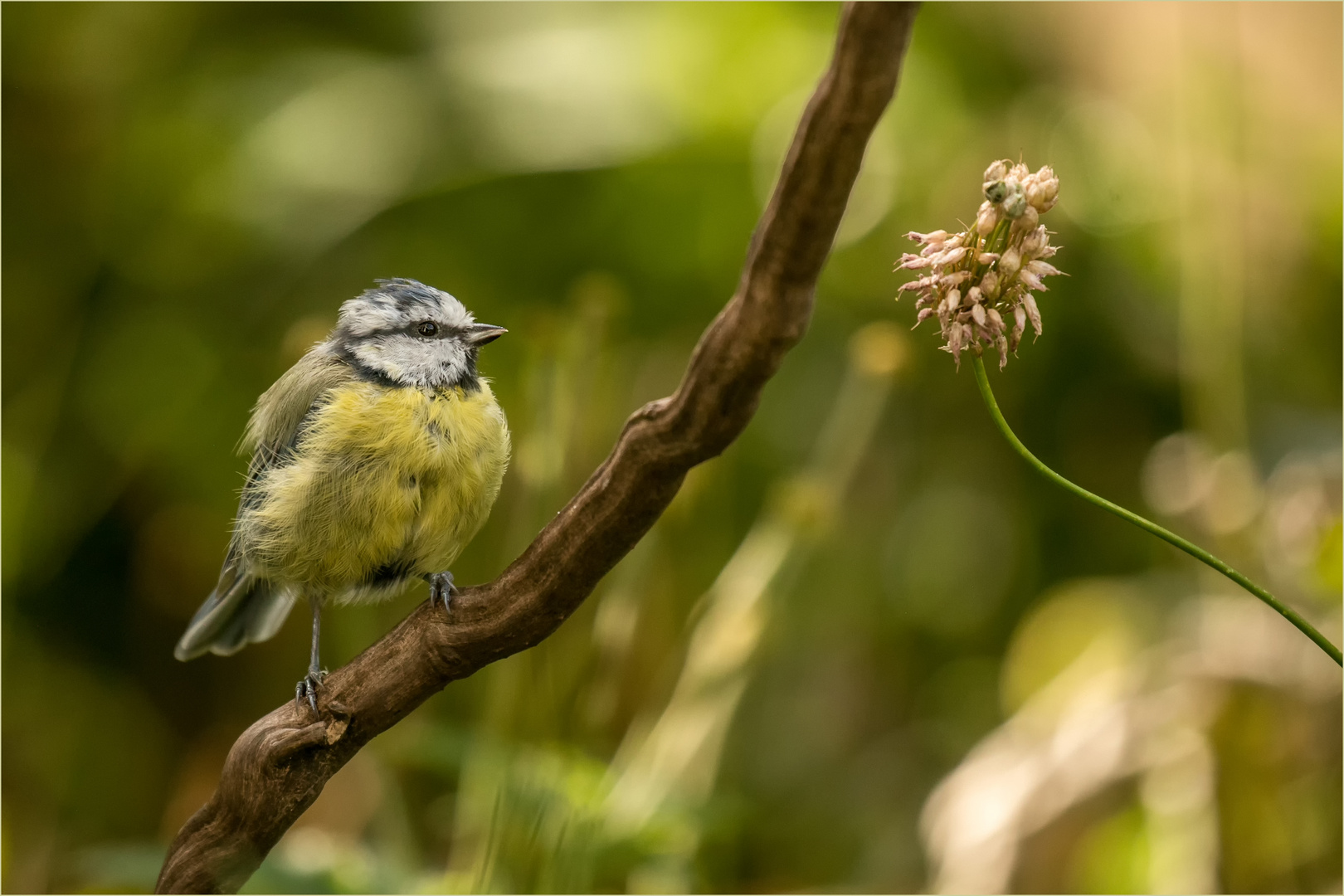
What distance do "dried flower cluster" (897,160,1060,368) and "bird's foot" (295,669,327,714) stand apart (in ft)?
2.58

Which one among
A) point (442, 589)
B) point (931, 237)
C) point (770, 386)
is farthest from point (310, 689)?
point (770, 386)

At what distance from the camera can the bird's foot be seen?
4.22 ft

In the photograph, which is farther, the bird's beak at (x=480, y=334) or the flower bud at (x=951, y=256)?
the bird's beak at (x=480, y=334)

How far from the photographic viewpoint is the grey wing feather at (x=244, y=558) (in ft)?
5.98

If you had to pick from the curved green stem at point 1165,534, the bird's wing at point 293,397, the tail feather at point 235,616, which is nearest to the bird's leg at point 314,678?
the tail feather at point 235,616

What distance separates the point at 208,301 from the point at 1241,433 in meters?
2.29

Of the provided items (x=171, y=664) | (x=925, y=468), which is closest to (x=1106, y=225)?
(x=925, y=468)

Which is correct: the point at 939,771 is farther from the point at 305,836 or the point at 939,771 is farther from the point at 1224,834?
the point at 305,836

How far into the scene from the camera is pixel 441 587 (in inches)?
58.4

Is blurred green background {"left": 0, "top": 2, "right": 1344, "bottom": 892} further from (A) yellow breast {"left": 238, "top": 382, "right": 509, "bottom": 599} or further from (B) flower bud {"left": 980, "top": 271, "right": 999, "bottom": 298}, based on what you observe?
(B) flower bud {"left": 980, "top": 271, "right": 999, "bottom": 298}

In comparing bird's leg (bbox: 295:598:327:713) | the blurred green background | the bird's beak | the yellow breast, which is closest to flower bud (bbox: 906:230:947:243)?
bird's leg (bbox: 295:598:327:713)

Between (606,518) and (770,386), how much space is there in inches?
71.1

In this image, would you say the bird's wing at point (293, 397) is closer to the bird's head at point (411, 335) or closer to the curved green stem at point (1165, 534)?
the bird's head at point (411, 335)

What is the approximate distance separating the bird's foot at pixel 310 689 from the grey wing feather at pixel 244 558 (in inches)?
16.6
